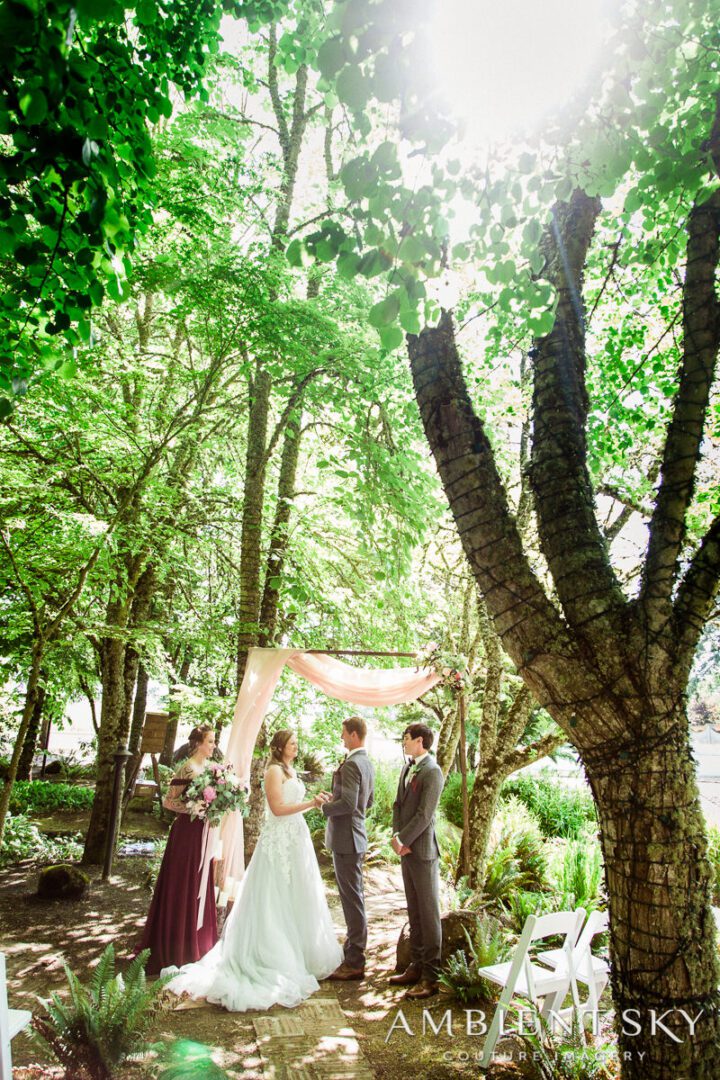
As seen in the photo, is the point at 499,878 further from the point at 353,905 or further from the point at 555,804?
the point at 555,804

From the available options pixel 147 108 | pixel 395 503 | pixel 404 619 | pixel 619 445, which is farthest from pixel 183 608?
pixel 147 108

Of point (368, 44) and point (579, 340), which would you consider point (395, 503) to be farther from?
point (368, 44)

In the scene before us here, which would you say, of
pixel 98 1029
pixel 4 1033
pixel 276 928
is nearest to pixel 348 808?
pixel 276 928

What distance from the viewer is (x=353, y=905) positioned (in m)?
5.84

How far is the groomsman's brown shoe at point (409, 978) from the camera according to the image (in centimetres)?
552

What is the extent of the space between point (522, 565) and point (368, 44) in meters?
1.78

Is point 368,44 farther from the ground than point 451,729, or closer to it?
farther from the ground

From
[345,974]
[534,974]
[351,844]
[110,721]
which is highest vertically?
[110,721]

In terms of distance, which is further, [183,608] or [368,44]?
[183,608]

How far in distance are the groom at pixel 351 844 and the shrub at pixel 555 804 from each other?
7.27 meters

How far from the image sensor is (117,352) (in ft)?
26.3

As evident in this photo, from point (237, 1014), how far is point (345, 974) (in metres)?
1.17

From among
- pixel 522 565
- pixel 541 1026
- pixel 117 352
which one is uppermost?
pixel 117 352

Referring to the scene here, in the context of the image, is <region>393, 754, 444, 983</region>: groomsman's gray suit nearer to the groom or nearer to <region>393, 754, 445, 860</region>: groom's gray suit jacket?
<region>393, 754, 445, 860</region>: groom's gray suit jacket
